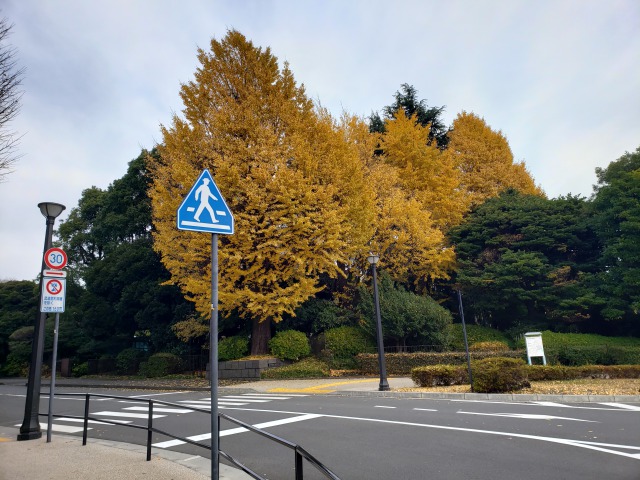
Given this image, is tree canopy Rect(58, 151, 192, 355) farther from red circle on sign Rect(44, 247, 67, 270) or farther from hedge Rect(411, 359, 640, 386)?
red circle on sign Rect(44, 247, 67, 270)

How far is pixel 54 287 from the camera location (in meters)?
7.70

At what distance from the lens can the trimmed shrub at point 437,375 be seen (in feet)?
44.2

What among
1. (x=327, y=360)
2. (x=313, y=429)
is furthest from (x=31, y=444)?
(x=327, y=360)

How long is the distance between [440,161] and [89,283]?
2630cm

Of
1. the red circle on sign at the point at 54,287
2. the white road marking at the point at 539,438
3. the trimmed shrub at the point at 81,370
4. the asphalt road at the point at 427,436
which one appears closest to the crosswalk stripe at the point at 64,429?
the asphalt road at the point at 427,436

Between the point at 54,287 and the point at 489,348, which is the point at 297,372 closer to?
the point at 489,348

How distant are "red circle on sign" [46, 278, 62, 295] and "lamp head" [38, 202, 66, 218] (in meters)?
1.51

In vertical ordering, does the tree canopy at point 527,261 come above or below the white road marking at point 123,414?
above

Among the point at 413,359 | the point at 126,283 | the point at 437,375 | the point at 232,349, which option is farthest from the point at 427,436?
the point at 126,283

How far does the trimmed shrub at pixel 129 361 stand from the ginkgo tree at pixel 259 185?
1015cm

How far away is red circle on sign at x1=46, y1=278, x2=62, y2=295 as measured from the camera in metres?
7.64

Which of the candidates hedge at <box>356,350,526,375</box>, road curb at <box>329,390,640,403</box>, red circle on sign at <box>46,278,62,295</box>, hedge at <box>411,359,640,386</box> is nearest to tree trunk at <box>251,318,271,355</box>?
hedge at <box>356,350,526,375</box>

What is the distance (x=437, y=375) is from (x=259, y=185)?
10.7 m

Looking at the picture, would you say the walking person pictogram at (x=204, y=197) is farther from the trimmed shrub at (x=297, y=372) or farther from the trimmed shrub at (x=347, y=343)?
the trimmed shrub at (x=347, y=343)
